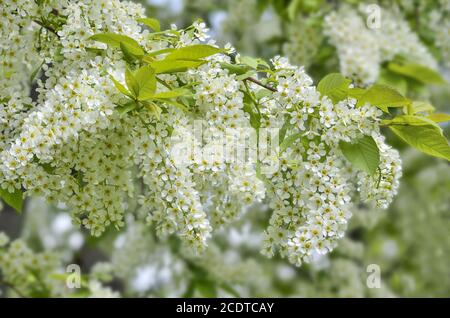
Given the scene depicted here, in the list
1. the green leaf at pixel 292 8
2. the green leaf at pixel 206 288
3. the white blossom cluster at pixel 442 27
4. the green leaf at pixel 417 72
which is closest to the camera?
the green leaf at pixel 206 288

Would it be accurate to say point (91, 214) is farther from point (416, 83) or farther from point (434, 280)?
point (434, 280)

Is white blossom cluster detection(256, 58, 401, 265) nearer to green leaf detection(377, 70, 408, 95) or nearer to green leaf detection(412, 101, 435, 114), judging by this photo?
green leaf detection(412, 101, 435, 114)

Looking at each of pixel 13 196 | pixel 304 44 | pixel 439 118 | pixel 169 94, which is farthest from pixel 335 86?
pixel 304 44

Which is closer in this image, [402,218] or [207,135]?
[207,135]

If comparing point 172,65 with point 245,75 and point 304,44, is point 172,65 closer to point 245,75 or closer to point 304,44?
point 245,75

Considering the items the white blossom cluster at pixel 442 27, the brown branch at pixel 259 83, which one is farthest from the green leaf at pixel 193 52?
the white blossom cluster at pixel 442 27

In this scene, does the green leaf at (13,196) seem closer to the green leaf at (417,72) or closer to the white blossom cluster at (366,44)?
the white blossom cluster at (366,44)
